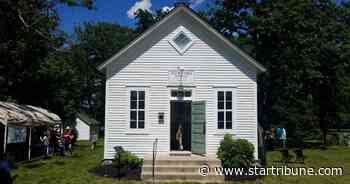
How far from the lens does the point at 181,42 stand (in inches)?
658

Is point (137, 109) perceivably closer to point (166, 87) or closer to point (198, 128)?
point (166, 87)

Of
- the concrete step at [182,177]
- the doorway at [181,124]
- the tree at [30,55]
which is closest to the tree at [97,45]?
the tree at [30,55]

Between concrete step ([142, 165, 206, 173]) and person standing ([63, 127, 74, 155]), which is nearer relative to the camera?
concrete step ([142, 165, 206, 173])

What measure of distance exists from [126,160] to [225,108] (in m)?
4.88

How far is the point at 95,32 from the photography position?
74688mm

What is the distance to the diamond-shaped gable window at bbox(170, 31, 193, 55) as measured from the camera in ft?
54.4

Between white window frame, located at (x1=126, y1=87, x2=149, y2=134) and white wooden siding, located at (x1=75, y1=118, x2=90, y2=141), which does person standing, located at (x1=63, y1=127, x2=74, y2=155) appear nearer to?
white window frame, located at (x1=126, y1=87, x2=149, y2=134)

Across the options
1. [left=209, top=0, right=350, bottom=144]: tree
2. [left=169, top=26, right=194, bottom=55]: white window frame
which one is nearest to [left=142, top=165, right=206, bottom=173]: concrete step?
[left=169, top=26, right=194, bottom=55]: white window frame

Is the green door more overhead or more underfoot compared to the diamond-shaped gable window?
more underfoot

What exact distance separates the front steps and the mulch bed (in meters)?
0.40

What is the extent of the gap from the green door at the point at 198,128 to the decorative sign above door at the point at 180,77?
1.02m

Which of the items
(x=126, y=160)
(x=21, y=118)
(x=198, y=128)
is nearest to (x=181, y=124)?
(x=198, y=128)

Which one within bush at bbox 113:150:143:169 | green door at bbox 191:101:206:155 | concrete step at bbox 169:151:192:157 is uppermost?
green door at bbox 191:101:206:155

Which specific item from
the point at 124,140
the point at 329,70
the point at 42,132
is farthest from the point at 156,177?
the point at 329,70
